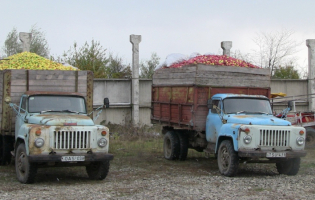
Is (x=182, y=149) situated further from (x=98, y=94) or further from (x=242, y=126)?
(x=98, y=94)

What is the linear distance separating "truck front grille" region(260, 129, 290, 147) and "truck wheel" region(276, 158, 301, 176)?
69cm

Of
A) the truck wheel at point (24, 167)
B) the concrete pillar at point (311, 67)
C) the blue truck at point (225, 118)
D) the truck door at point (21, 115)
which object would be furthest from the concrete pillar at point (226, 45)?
the truck wheel at point (24, 167)

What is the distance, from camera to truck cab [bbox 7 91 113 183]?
9.34 m

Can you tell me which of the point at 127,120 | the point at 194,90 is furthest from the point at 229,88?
the point at 127,120

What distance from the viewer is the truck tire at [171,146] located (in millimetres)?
14352

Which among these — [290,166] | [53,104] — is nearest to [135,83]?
[53,104]

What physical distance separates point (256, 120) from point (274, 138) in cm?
57

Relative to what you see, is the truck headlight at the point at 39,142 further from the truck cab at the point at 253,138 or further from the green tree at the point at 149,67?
the green tree at the point at 149,67

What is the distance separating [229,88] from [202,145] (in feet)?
5.76

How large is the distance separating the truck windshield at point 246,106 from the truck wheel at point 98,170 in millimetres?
3479

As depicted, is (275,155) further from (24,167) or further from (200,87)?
(24,167)

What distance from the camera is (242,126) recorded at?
34.6ft

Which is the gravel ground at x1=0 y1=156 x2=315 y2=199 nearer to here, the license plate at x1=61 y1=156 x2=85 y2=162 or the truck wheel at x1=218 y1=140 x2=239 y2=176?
the truck wheel at x1=218 y1=140 x2=239 y2=176

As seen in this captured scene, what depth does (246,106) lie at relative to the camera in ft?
38.8
